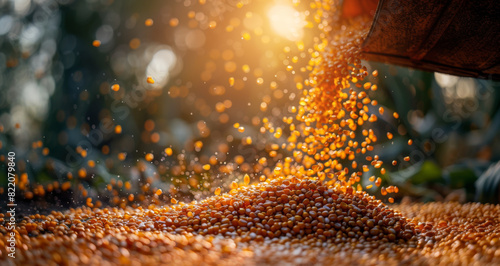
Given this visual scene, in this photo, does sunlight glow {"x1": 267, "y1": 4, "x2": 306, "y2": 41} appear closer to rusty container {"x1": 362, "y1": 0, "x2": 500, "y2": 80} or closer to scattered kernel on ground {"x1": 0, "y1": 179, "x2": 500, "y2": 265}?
rusty container {"x1": 362, "y1": 0, "x2": 500, "y2": 80}

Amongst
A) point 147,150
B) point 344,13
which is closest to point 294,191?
point 344,13

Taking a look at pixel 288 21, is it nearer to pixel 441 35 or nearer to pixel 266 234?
pixel 441 35

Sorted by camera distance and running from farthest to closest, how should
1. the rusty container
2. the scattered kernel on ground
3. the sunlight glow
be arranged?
1. the sunlight glow
2. the rusty container
3. the scattered kernel on ground

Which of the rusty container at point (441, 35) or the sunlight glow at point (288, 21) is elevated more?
the sunlight glow at point (288, 21)

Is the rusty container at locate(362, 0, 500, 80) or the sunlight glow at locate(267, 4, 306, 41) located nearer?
the rusty container at locate(362, 0, 500, 80)

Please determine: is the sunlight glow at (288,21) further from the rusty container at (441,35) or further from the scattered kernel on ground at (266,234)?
the scattered kernel on ground at (266,234)

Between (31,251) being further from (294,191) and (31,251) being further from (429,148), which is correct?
(429,148)

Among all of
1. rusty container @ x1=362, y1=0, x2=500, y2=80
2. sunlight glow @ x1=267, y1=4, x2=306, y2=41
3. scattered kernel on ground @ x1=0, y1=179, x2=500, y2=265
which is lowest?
scattered kernel on ground @ x1=0, y1=179, x2=500, y2=265
